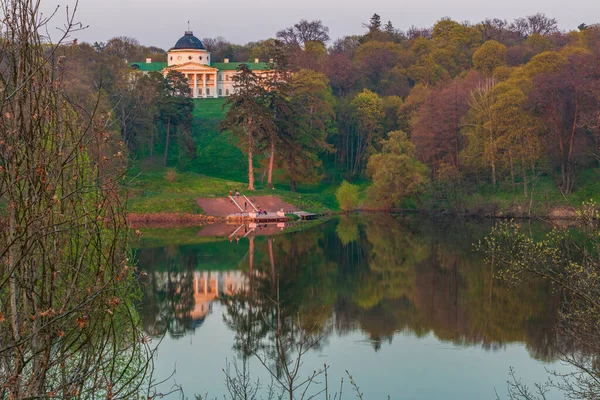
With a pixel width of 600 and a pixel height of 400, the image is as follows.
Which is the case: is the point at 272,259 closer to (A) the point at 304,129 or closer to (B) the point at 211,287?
(B) the point at 211,287

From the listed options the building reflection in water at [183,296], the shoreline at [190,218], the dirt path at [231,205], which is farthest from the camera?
the dirt path at [231,205]

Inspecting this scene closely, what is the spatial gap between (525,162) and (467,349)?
119 ft

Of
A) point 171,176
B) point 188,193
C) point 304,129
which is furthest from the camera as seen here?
point 304,129

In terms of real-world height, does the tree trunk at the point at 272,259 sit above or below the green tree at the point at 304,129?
below

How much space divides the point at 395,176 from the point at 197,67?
150ft

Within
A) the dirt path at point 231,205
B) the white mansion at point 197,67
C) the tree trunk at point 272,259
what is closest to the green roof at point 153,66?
the white mansion at point 197,67

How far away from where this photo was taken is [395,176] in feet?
194

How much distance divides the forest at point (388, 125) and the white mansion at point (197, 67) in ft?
48.2

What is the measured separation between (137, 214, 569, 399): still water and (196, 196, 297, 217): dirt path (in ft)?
33.3

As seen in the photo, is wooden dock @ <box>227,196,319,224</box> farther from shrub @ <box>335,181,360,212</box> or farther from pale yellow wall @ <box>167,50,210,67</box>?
pale yellow wall @ <box>167,50,210,67</box>

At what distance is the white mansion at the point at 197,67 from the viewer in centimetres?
9844

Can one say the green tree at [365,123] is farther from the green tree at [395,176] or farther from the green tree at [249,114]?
the green tree at [249,114]

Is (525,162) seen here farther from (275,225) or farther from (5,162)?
(5,162)

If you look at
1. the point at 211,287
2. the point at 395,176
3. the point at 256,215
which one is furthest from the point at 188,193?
the point at 211,287
